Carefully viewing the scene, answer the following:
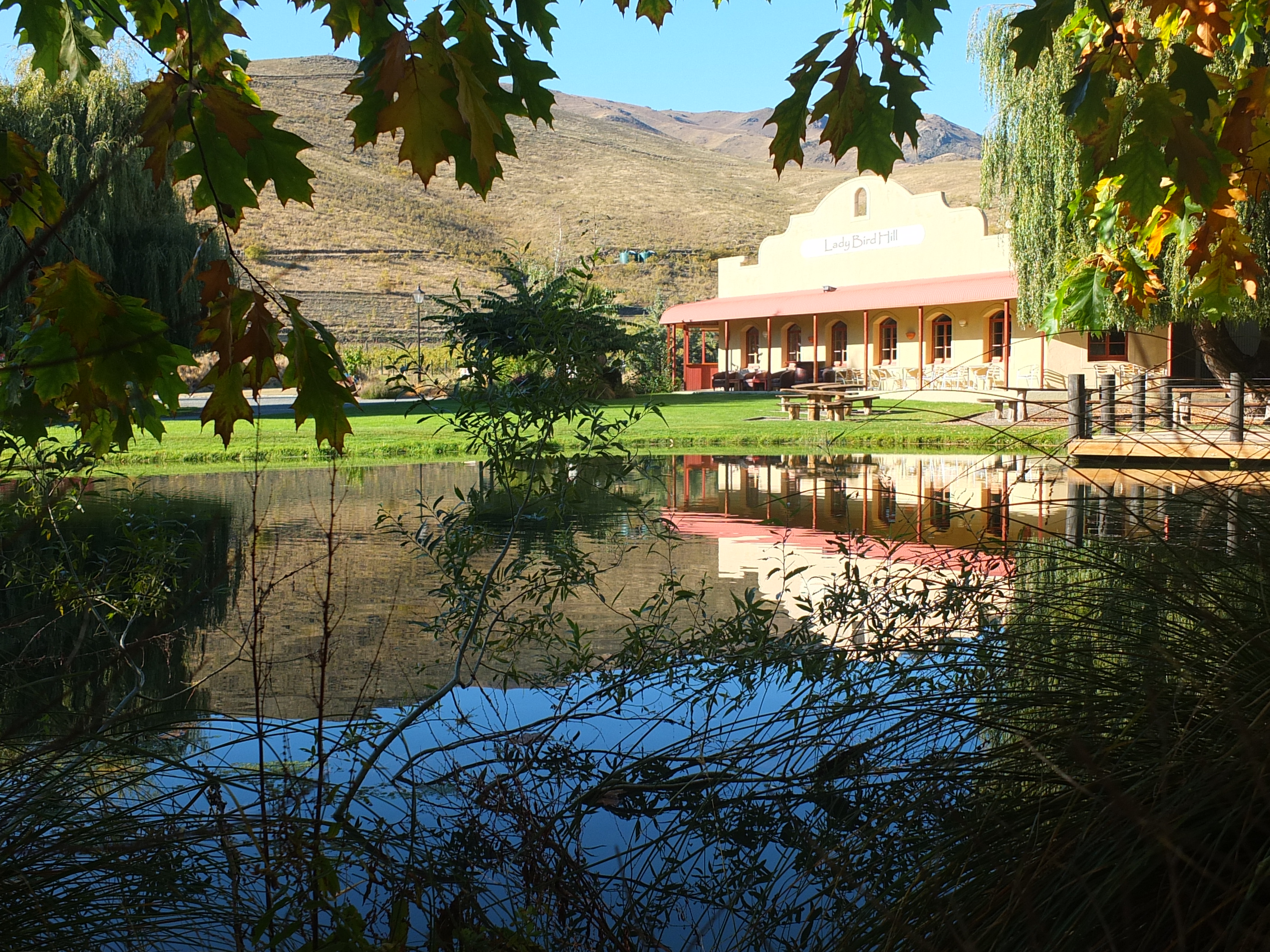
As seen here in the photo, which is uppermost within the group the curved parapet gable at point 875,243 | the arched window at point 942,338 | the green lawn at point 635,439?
the curved parapet gable at point 875,243

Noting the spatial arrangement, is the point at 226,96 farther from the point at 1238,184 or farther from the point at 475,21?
the point at 1238,184

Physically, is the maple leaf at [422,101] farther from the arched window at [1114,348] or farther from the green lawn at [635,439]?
the arched window at [1114,348]

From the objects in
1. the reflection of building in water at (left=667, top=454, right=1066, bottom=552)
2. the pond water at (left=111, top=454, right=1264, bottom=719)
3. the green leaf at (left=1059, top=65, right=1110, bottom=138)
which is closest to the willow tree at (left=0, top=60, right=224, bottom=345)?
the pond water at (left=111, top=454, right=1264, bottom=719)

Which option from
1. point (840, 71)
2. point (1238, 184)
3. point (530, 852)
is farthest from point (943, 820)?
point (1238, 184)

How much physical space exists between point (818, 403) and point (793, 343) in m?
12.1

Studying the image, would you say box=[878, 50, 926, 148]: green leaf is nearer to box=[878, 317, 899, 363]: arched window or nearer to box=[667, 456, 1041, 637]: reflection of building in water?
box=[667, 456, 1041, 637]: reflection of building in water

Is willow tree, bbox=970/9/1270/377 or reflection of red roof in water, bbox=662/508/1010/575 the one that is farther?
willow tree, bbox=970/9/1270/377

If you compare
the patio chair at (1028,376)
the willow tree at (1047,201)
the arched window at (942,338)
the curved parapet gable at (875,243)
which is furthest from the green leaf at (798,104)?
the arched window at (942,338)

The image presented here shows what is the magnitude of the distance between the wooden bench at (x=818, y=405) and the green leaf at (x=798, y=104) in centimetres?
1734

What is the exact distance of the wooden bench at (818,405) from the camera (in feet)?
69.1

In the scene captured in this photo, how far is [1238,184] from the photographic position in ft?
12.1

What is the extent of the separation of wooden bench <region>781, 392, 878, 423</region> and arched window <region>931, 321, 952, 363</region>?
6497 millimetres

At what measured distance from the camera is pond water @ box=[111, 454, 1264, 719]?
3518 mm

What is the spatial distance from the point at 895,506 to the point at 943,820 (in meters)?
8.43
